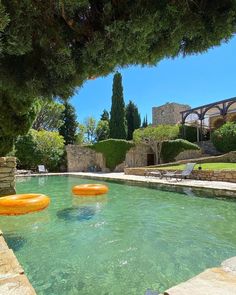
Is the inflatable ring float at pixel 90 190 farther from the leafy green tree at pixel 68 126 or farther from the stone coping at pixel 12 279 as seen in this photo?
the leafy green tree at pixel 68 126

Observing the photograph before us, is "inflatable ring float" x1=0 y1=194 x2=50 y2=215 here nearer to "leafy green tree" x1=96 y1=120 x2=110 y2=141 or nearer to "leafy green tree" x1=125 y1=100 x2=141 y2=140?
"leafy green tree" x1=96 y1=120 x2=110 y2=141

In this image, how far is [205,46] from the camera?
93.1 inches

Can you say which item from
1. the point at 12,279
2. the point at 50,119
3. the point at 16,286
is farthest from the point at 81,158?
the point at 16,286

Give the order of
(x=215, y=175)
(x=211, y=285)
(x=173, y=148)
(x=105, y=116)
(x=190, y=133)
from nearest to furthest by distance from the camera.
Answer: (x=211, y=285) < (x=215, y=175) < (x=173, y=148) < (x=190, y=133) < (x=105, y=116)

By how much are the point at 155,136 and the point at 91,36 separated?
76.0 ft

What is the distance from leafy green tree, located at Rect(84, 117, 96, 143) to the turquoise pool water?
31171mm

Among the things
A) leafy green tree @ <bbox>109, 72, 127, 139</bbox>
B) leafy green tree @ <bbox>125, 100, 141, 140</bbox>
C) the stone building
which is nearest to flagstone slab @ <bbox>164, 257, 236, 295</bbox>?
leafy green tree @ <bbox>109, 72, 127, 139</bbox>

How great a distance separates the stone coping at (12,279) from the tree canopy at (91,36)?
1.71m

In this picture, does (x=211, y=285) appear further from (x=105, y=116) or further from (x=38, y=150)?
(x=105, y=116)

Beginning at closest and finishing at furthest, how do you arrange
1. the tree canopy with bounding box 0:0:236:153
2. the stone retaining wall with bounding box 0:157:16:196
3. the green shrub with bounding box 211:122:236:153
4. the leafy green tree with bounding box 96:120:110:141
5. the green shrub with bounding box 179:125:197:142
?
1. the tree canopy with bounding box 0:0:236:153
2. the stone retaining wall with bounding box 0:157:16:196
3. the green shrub with bounding box 211:122:236:153
4. the green shrub with bounding box 179:125:197:142
5. the leafy green tree with bounding box 96:120:110:141

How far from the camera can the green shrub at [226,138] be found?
75.4 feet

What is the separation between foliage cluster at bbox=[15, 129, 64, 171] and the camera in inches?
1049

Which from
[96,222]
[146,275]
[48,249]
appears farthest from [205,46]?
[96,222]

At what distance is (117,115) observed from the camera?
3356 cm
